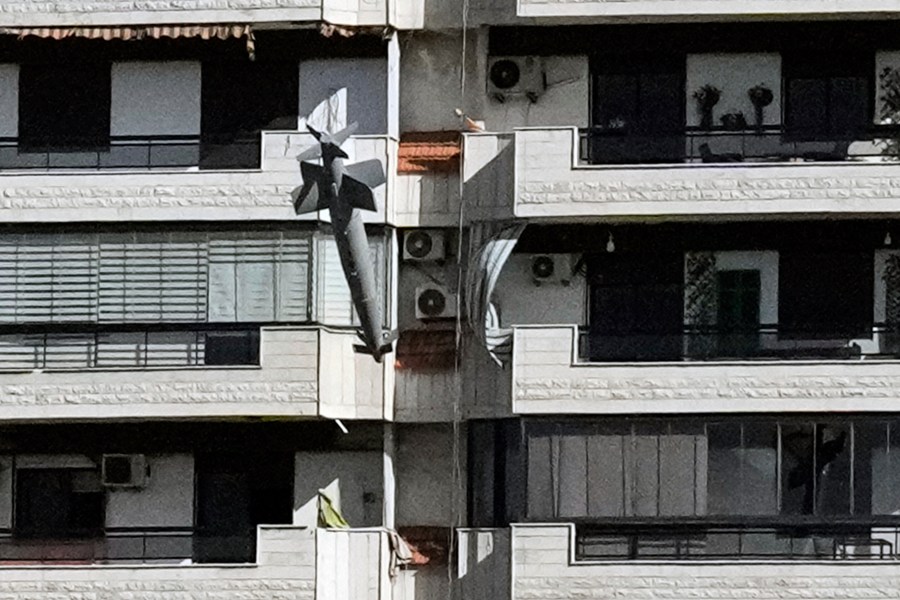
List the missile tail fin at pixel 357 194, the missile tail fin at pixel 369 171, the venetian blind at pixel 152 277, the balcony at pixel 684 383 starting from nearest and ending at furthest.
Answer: the missile tail fin at pixel 357 194
the missile tail fin at pixel 369 171
the balcony at pixel 684 383
the venetian blind at pixel 152 277

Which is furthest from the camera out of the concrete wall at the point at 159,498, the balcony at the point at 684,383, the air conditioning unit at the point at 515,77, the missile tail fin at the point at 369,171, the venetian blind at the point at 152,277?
the air conditioning unit at the point at 515,77

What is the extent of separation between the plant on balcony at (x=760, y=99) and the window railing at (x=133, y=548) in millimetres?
6869

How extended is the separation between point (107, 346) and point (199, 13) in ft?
11.9

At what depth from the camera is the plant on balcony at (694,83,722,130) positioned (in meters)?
35.7

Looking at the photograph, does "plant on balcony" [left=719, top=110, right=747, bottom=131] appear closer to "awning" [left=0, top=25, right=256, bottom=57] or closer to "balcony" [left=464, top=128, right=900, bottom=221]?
"balcony" [left=464, top=128, right=900, bottom=221]

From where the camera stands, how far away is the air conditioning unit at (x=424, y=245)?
35.7 metres

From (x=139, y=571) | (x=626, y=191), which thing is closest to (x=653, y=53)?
(x=626, y=191)

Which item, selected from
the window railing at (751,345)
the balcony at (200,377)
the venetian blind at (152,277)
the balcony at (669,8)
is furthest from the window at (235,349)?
the balcony at (669,8)

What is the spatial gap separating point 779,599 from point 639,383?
2612mm

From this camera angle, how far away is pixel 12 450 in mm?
35938

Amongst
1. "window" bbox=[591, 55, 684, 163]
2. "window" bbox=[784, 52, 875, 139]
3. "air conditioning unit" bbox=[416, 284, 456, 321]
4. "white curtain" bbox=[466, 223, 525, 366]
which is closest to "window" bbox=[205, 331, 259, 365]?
"air conditioning unit" bbox=[416, 284, 456, 321]

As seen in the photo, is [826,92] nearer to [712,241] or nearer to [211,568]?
[712,241]

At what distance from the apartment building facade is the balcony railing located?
1.5 inches

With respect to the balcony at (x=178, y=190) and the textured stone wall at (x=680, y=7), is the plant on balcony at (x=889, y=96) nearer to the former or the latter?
the textured stone wall at (x=680, y=7)
